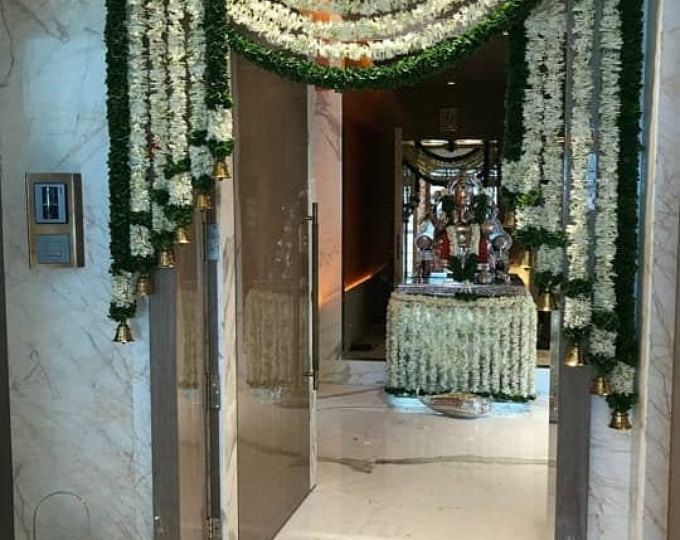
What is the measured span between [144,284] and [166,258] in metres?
0.13

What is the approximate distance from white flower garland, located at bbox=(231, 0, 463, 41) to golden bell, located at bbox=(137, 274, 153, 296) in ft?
3.13

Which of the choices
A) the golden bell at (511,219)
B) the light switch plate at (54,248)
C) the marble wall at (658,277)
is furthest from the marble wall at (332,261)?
the marble wall at (658,277)

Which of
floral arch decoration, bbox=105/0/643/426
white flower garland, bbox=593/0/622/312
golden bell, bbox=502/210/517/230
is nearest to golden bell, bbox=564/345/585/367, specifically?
floral arch decoration, bbox=105/0/643/426

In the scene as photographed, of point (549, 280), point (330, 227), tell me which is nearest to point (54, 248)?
point (549, 280)

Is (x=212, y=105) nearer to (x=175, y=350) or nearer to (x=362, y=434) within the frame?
(x=175, y=350)

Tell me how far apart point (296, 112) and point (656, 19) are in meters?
1.92

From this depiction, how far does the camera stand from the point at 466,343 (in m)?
5.61

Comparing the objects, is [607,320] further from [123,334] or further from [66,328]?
[66,328]

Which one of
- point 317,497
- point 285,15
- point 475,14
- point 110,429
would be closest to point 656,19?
point 475,14

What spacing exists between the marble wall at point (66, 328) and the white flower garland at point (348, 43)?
596mm

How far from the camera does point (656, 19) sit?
225 cm

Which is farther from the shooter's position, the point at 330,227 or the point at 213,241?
the point at 330,227

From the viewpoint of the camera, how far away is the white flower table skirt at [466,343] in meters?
5.55

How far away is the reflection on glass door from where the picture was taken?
3.17 meters
